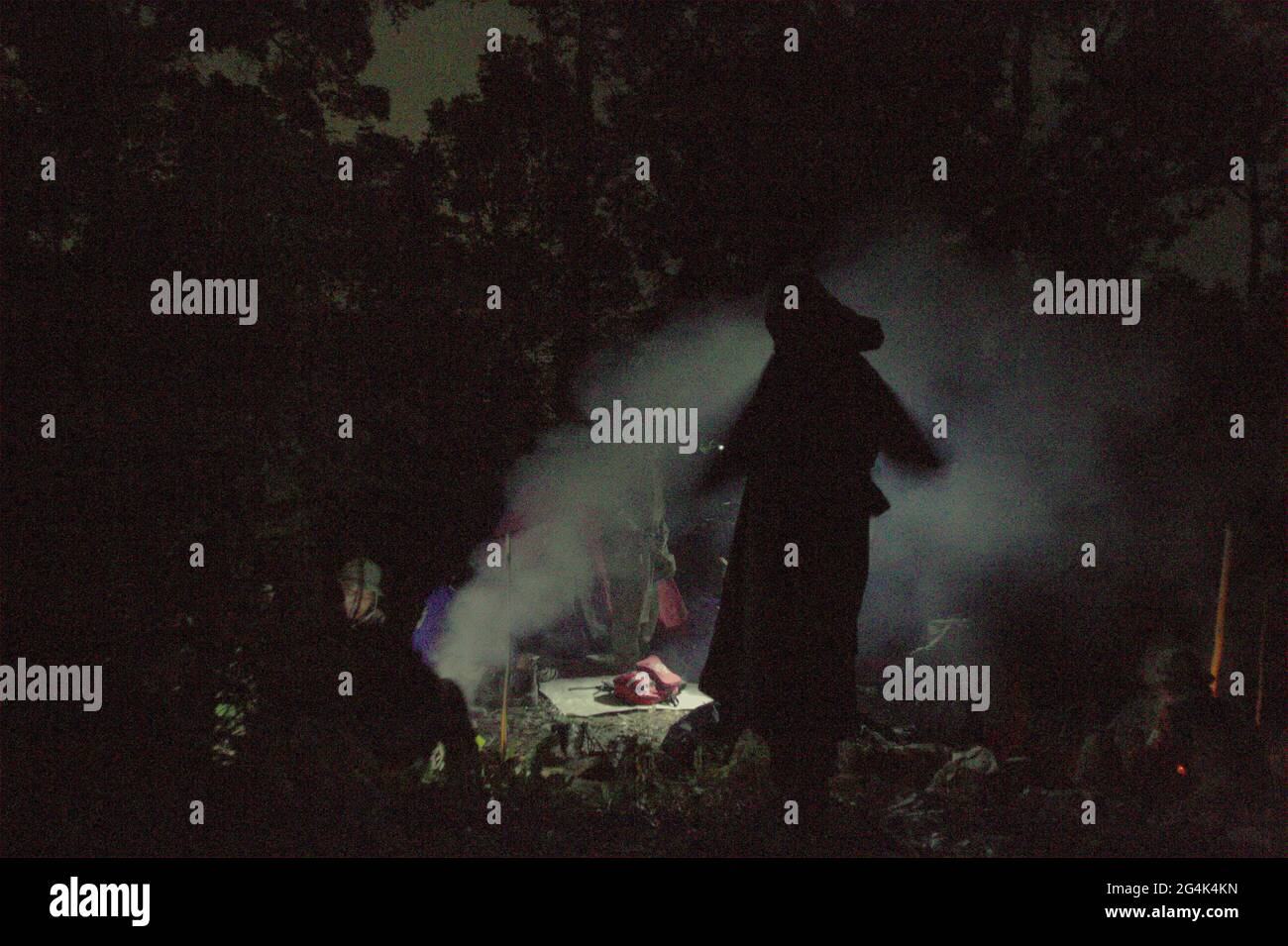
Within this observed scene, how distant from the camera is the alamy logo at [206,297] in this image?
20.8 ft

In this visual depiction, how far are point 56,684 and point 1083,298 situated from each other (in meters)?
6.48

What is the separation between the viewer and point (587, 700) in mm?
6312

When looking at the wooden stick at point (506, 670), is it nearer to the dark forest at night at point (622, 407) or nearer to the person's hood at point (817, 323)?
the dark forest at night at point (622, 407)

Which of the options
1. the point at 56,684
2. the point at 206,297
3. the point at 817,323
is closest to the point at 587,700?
the point at 817,323

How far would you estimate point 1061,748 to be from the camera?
6316 millimetres

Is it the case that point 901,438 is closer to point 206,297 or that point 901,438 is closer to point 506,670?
point 506,670

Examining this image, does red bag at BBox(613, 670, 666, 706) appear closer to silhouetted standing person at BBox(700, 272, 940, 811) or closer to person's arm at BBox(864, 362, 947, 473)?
silhouetted standing person at BBox(700, 272, 940, 811)

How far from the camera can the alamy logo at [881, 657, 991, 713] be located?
6.33m
